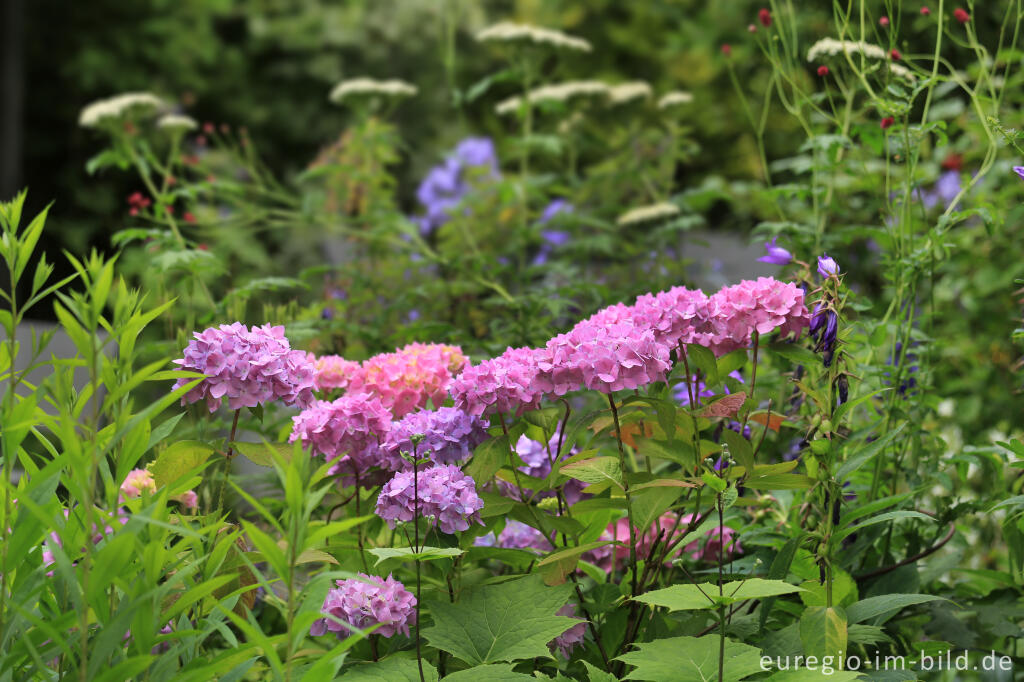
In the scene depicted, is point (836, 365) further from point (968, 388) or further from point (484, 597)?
point (968, 388)

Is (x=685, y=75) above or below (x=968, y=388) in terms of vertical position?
above

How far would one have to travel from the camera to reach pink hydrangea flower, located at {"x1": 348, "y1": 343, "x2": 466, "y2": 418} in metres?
1.57

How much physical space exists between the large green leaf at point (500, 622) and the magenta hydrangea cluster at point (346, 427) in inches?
10.1

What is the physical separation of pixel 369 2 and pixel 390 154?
4.81m

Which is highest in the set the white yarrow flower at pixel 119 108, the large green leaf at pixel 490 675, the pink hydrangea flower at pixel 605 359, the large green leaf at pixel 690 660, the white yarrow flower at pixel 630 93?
the white yarrow flower at pixel 119 108

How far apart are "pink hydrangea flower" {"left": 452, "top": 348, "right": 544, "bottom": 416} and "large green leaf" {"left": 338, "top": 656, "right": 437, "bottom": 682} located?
0.35 meters

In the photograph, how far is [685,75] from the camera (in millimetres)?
7676

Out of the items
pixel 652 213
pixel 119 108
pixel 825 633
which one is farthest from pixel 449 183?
pixel 825 633

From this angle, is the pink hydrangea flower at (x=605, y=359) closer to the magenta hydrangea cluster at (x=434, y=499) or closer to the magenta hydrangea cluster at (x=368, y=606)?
the magenta hydrangea cluster at (x=434, y=499)

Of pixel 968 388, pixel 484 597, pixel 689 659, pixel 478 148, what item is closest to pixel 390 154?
pixel 478 148

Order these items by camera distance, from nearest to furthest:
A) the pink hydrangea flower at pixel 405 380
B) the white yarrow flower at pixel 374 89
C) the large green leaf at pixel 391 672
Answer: the large green leaf at pixel 391 672 < the pink hydrangea flower at pixel 405 380 < the white yarrow flower at pixel 374 89

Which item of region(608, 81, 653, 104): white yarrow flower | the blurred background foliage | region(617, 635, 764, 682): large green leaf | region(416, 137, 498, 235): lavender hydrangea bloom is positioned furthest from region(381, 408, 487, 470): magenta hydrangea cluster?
the blurred background foliage

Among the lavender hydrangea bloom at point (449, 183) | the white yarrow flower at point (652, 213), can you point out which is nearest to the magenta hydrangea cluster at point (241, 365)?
the white yarrow flower at point (652, 213)

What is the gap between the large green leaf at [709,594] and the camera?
3.81 ft
